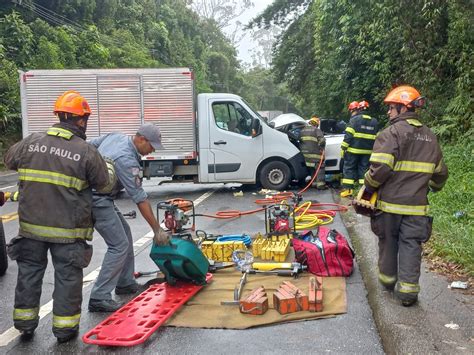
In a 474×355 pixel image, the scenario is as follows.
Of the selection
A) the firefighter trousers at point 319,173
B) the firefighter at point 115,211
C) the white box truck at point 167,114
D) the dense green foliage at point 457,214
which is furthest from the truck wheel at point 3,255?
the firefighter trousers at point 319,173

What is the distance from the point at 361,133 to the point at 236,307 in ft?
21.0

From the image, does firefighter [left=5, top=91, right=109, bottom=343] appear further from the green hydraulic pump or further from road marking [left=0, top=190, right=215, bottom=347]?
the green hydraulic pump

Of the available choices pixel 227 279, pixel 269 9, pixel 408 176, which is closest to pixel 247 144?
pixel 227 279

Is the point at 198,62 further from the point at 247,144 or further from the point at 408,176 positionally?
the point at 408,176

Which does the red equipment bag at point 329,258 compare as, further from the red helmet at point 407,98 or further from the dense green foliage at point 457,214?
the red helmet at point 407,98

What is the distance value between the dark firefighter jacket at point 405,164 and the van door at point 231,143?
7.15 metres

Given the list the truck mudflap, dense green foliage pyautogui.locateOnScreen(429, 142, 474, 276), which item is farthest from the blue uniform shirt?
the truck mudflap

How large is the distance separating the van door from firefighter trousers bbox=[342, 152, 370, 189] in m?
2.13

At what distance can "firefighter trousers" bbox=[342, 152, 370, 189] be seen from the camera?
10.5 meters

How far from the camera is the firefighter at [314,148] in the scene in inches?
460

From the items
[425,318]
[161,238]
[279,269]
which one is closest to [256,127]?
[279,269]

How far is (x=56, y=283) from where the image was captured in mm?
4152

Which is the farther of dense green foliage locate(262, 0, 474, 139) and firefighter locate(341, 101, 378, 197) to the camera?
dense green foliage locate(262, 0, 474, 139)

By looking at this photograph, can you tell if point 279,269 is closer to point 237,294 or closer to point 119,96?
point 237,294
